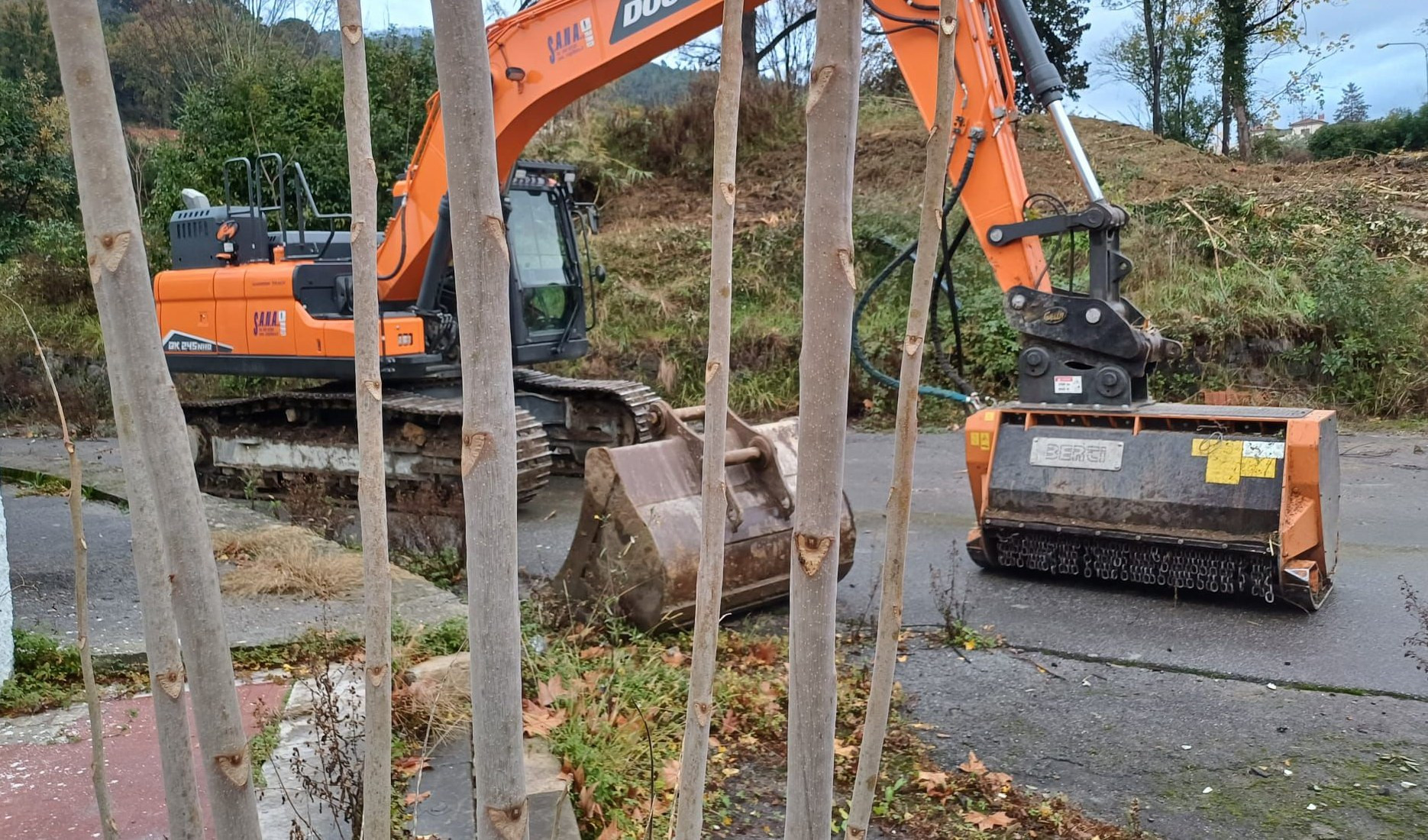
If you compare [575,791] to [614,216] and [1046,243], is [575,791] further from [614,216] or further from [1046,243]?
[614,216]

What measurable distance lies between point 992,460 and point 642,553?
2035 millimetres

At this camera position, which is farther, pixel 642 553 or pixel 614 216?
pixel 614 216

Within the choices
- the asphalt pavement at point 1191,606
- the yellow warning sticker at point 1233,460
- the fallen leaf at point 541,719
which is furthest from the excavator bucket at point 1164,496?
the fallen leaf at point 541,719

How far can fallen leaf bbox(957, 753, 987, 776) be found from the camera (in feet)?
11.7

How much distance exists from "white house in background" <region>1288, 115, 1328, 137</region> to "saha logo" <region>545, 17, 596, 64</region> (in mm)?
17949

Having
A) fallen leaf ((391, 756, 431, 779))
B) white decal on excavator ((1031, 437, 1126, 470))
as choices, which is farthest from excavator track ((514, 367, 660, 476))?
fallen leaf ((391, 756, 431, 779))

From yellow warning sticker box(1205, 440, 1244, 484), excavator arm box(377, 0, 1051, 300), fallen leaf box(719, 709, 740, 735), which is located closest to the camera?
fallen leaf box(719, 709, 740, 735)

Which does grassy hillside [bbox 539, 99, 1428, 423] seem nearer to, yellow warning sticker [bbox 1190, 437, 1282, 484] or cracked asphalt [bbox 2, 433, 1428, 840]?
cracked asphalt [bbox 2, 433, 1428, 840]

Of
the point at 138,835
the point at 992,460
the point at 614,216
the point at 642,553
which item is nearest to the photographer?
the point at 138,835

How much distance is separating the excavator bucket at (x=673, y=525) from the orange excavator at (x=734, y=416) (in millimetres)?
11

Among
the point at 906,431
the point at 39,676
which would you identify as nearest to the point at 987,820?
the point at 906,431

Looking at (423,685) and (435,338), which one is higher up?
(435,338)

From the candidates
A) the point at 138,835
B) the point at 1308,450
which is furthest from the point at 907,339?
the point at 1308,450

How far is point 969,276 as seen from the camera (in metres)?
13.6
